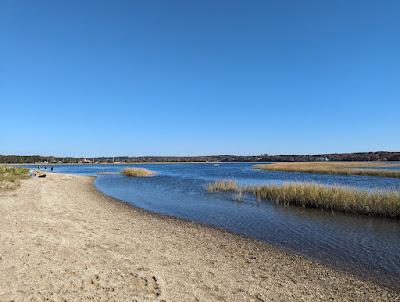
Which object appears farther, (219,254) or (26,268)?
(219,254)

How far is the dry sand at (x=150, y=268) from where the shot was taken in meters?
5.99

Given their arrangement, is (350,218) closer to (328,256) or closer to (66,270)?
(328,256)

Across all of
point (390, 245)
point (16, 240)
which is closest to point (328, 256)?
point (390, 245)

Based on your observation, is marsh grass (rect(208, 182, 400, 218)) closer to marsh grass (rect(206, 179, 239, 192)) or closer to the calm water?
the calm water

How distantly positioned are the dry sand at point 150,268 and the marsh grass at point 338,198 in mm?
7676

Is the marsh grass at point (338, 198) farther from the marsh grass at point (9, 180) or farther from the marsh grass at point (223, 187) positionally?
the marsh grass at point (9, 180)

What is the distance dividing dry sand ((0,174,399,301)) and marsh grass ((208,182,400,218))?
25.2ft

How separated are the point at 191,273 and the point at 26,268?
11.1 ft

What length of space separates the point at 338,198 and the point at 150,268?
13.3 metres

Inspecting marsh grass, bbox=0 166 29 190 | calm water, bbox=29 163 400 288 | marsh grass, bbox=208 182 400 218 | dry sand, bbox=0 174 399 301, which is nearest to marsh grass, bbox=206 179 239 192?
marsh grass, bbox=208 182 400 218

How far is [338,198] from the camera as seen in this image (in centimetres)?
1769

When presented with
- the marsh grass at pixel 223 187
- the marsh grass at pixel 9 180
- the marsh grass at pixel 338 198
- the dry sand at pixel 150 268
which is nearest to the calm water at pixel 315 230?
the marsh grass at pixel 338 198

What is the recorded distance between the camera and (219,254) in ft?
30.5

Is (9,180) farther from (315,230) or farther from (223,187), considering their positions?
(315,230)
